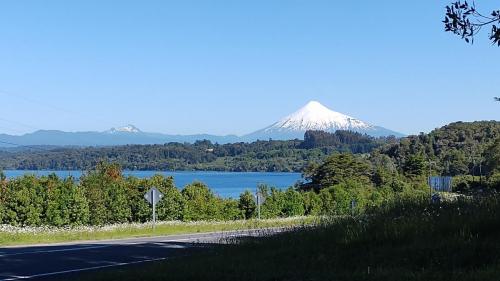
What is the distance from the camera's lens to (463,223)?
10.2 meters

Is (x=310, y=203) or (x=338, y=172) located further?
(x=338, y=172)

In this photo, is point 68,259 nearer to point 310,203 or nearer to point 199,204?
point 199,204

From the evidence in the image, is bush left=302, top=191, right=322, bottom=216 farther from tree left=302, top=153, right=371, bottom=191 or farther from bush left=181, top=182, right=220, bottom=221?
tree left=302, top=153, right=371, bottom=191

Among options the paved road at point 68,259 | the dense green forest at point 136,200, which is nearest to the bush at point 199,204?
the dense green forest at point 136,200

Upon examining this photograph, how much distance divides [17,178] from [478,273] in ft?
118

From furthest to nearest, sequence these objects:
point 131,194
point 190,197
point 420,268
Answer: point 190,197
point 131,194
point 420,268

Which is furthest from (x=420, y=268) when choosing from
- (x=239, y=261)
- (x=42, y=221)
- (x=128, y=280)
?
(x=42, y=221)

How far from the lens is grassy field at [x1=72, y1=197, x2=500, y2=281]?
325 inches

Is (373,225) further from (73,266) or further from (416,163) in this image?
(416,163)

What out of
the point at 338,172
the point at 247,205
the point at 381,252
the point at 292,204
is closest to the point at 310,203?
the point at 292,204

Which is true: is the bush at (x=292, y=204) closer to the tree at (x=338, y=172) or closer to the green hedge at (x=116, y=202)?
the green hedge at (x=116, y=202)

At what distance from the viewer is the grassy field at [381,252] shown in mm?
8266

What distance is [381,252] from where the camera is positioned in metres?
9.61

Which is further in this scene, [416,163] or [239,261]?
[416,163]
